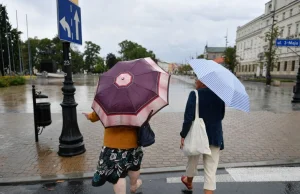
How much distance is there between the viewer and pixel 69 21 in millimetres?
4590

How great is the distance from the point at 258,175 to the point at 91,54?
100487 mm

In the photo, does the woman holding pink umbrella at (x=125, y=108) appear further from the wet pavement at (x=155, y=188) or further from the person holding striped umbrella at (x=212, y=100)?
the wet pavement at (x=155, y=188)

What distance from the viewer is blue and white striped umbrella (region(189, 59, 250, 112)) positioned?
2551 mm

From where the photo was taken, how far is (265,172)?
4188 millimetres

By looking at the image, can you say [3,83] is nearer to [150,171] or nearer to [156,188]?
[150,171]

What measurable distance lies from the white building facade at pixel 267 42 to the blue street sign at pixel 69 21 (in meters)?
34.8

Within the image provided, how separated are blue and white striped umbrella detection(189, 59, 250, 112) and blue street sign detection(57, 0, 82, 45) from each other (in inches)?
109

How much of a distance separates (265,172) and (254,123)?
402cm

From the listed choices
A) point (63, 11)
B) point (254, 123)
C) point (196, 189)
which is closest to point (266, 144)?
point (254, 123)

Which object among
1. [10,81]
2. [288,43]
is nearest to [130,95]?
[288,43]

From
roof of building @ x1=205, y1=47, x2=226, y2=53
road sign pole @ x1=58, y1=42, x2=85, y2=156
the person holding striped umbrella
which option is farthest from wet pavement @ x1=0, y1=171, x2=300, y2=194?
roof of building @ x1=205, y1=47, x2=226, y2=53

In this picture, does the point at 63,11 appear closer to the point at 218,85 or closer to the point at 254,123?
the point at 218,85

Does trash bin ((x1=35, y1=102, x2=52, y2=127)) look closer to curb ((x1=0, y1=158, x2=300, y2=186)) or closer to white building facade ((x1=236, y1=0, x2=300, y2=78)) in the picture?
curb ((x1=0, y1=158, x2=300, y2=186))

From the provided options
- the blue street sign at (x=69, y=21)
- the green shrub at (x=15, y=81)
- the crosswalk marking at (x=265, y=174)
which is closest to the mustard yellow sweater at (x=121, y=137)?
the crosswalk marking at (x=265, y=174)
